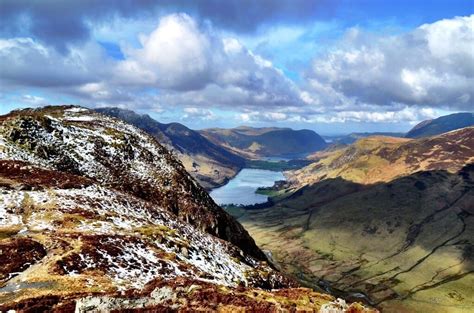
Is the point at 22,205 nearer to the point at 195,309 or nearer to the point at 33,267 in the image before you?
the point at 33,267

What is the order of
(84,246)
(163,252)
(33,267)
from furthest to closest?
(163,252), (84,246), (33,267)

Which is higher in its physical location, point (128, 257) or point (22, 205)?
point (22, 205)

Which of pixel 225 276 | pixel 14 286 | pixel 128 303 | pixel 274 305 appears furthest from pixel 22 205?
pixel 274 305

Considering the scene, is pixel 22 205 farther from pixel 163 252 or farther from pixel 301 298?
pixel 301 298

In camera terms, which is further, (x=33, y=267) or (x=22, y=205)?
(x=22, y=205)

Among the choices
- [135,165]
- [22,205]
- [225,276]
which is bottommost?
[225,276]

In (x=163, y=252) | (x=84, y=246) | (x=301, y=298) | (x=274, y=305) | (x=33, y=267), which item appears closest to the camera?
(x=274, y=305)

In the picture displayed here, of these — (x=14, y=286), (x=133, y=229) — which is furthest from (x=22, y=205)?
(x=14, y=286)
